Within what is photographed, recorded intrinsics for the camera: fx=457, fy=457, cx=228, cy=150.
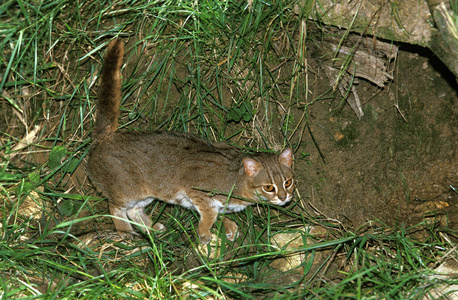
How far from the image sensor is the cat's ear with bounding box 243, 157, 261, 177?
460 cm

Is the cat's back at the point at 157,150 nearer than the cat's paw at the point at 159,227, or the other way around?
the cat's back at the point at 157,150

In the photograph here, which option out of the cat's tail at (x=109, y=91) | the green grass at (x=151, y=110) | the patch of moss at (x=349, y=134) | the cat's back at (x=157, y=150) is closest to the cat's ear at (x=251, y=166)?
the cat's back at (x=157, y=150)

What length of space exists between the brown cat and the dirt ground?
26.0 inches

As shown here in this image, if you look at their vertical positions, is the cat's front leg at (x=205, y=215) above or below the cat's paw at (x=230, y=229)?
above

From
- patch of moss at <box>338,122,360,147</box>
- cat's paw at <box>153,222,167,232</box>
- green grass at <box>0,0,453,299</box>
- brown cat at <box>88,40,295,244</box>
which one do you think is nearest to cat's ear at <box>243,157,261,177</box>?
brown cat at <box>88,40,295,244</box>

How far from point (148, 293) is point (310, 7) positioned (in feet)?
10.8

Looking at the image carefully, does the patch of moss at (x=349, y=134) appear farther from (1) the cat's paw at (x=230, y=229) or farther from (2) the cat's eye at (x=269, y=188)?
(1) the cat's paw at (x=230, y=229)

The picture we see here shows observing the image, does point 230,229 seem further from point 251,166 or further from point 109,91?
point 109,91

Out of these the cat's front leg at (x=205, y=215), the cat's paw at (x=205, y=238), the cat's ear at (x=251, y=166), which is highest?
the cat's ear at (x=251, y=166)

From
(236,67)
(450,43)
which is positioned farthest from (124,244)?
(450,43)

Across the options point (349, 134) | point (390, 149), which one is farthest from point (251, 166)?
point (390, 149)

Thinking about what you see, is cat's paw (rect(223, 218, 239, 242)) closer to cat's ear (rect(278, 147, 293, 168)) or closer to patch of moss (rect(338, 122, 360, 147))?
cat's ear (rect(278, 147, 293, 168))

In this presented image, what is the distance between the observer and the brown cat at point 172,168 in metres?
4.70

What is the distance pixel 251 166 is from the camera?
4672 millimetres
